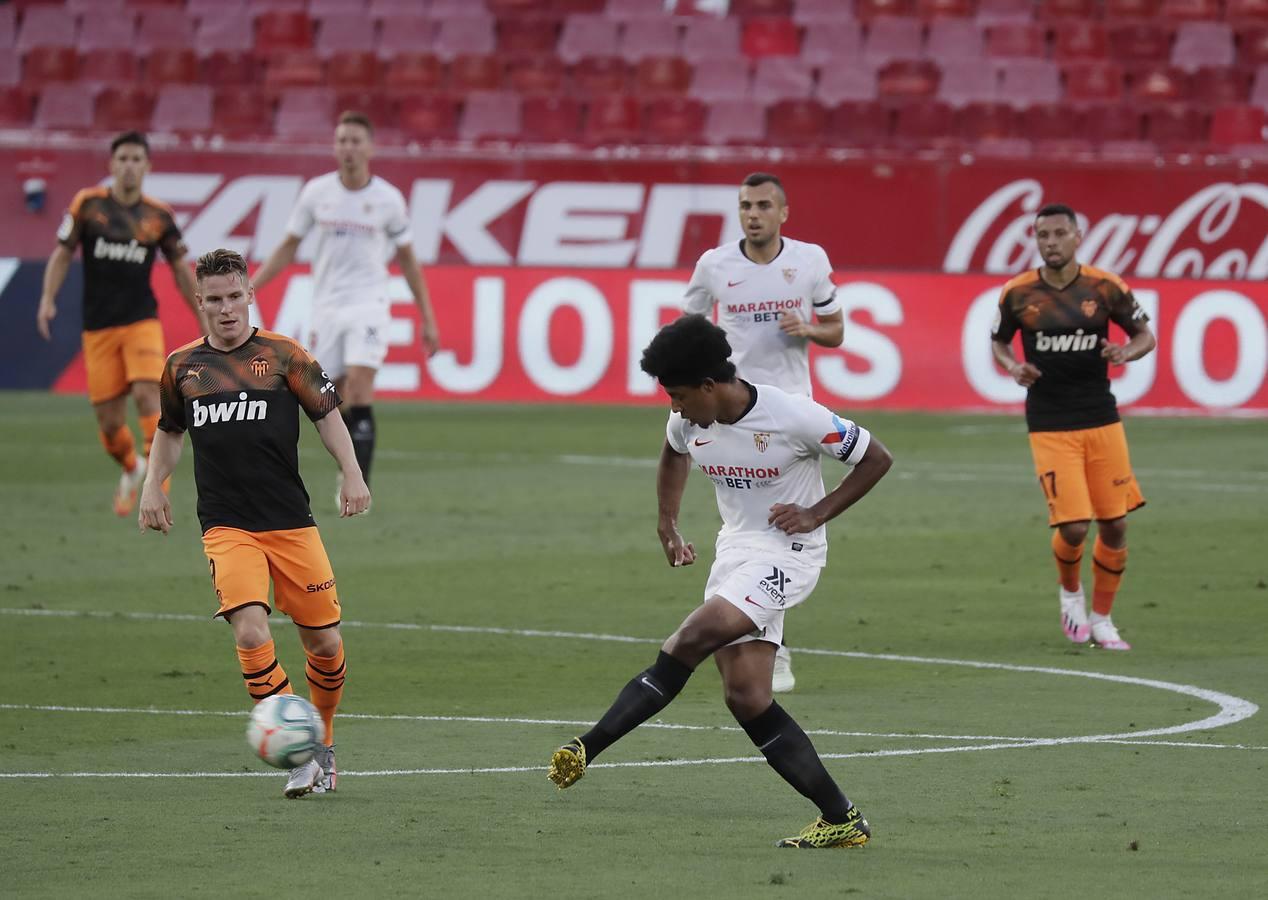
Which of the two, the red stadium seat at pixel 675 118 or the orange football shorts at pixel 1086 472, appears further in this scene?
the red stadium seat at pixel 675 118

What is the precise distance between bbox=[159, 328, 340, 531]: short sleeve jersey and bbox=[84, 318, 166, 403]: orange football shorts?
27.5ft

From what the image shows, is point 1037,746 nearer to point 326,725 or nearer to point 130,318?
point 326,725

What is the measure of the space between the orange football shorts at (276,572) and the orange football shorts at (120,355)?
8503 millimetres

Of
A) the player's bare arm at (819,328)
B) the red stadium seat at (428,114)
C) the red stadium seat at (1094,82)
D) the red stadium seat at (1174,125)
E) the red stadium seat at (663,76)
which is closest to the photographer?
the player's bare arm at (819,328)

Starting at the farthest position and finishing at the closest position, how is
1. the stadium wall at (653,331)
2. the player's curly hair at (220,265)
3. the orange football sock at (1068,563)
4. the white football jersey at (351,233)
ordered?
the stadium wall at (653,331), the white football jersey at (351,233), the orange football sock at (1068,563), the player's curly hair at (220,265)

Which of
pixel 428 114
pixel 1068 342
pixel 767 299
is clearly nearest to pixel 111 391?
pixel 767 299

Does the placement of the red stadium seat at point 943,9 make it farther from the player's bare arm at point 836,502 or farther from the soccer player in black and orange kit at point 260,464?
the player's bare arm at point 836,502

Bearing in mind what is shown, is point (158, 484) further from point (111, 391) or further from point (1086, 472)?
point (111, 391)

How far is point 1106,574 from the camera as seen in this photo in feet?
38.9

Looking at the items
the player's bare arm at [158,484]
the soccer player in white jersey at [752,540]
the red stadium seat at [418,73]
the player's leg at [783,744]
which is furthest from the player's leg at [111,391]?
the red stadium seat at [418,73]

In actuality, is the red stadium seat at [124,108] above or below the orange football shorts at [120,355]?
above

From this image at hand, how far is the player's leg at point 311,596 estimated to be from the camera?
7902 mm

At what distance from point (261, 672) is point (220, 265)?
137 cm

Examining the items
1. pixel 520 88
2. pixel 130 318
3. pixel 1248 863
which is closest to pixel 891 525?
pixel 130 318
